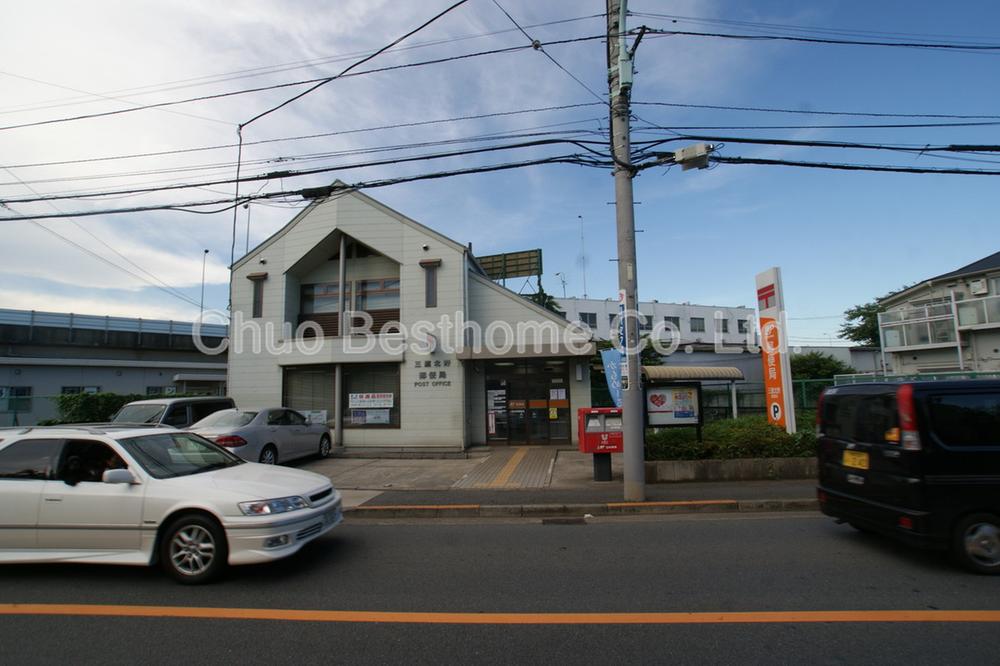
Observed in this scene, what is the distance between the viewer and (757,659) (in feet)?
10.7

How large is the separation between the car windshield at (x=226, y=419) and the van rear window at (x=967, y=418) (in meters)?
11.9

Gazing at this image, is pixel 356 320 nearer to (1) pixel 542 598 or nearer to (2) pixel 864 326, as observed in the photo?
(1) pixel 542 598

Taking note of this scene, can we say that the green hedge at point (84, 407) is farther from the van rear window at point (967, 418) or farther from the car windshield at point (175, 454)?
the van rear window at point (967, 418)

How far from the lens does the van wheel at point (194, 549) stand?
15.5 ft

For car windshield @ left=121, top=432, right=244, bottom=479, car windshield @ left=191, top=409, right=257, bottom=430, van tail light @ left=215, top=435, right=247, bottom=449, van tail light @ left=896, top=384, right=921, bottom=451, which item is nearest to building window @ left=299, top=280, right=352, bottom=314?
car windshield @ left=191, top=409, right=257, bottom=430

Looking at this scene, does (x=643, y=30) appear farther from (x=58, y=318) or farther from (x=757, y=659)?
(x=58, y=318)

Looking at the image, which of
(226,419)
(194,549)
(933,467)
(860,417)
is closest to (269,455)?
(226,419)

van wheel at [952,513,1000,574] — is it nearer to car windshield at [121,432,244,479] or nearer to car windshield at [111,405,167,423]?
car windshield at [121,432,244,479]

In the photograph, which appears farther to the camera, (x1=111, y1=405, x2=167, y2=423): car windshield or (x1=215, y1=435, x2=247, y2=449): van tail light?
(x1=111, y1=405, x2=167, y2=423): car windshield

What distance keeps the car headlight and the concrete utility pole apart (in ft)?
16.7

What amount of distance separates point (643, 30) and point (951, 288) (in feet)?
71.4

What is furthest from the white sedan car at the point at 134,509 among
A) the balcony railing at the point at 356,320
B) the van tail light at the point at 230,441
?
the balcony railing at the point at 356,320

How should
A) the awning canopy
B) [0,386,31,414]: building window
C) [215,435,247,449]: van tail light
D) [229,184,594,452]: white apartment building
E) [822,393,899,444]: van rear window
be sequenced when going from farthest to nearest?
[0,386,31,414]: building window, the awning canopy, [229,184,594,452]: white apartment building, [215,435,247,449]: van tail light, [822,393,899,444]: van rear window

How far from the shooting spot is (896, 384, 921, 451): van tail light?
191 inches
